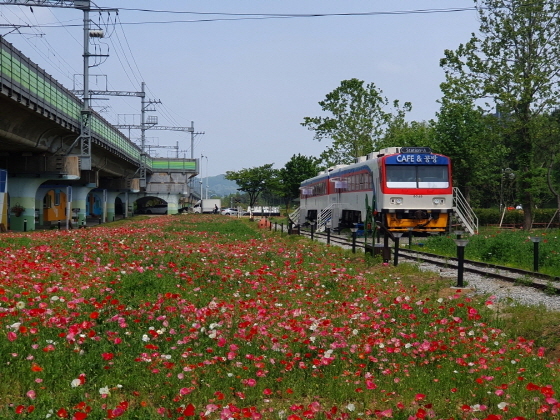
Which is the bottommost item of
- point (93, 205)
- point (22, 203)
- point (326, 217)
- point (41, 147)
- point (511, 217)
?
point (511, 217)

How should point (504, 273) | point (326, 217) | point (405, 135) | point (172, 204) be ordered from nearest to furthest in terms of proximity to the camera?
point (504, 273), point (326, 217), point (405, 135), point (172, 204)

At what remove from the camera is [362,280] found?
40.1 ft

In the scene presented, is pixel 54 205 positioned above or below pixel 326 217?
above

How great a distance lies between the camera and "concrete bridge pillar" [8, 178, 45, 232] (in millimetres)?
40688

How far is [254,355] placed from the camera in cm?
668

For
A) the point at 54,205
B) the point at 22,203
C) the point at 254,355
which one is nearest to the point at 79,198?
the point at 54,205

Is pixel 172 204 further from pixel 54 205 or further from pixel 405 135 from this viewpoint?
pixel 405 135

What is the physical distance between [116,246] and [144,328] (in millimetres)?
9821

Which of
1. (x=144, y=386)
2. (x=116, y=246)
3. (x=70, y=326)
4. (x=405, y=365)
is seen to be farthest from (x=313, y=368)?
(x=116, y=246)

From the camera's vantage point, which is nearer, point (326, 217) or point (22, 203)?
point (326, 217)

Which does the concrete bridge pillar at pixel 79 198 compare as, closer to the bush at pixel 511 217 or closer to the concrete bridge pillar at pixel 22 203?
the concrete bridge pillar at pixel 22 203

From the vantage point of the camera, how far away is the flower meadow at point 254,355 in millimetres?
5180

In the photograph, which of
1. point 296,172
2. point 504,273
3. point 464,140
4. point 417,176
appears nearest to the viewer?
point 504,273

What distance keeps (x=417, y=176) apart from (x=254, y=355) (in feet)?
70.6
